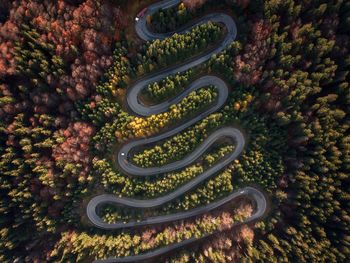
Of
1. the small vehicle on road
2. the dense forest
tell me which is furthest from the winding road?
the dense forest

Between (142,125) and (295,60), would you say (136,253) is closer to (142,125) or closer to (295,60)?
(142,125)

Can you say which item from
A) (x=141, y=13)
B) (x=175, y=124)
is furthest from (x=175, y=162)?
(x=141, y=13)

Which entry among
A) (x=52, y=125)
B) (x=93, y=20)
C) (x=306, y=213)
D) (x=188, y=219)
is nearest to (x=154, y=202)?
(x=188, y=219)

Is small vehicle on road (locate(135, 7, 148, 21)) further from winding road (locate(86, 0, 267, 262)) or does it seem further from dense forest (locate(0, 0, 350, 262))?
dense forest (locate(0, 0, 350, 262))

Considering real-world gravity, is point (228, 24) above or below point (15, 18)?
below

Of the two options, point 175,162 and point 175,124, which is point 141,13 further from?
point 175,162

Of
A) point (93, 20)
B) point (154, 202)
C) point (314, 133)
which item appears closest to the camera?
point (93, 20)

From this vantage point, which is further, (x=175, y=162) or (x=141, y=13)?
(x=175, y=162)
